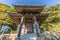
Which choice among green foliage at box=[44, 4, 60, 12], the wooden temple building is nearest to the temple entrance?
the wooden temple building

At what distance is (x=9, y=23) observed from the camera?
21.0 metres

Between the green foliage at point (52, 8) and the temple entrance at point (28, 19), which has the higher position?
the green foliage at point (52, 8)

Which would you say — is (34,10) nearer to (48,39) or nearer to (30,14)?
(30,14)

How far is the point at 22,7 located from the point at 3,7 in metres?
14.6

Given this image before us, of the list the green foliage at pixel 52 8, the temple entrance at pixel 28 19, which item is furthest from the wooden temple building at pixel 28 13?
the green foliage at pixel 52 8

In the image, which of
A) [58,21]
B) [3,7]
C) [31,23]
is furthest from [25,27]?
[3,7]

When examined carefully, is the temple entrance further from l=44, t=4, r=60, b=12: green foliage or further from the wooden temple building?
l=44, t=4, r=60, b=12: green foliage

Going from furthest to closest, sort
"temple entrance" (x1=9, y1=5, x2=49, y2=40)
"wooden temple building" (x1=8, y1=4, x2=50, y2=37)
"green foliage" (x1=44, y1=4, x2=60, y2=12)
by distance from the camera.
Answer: "green foliage" (x1=44, y1=4, x2=60, y2=12)
"wooden temple building" (x1=8, y1=4, x2=50, y2=37)
"temple entrance" (x1=9, y1=5, x2=49, y2=40)

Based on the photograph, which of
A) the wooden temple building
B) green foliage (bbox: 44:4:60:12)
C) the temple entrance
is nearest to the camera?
the temple entrance

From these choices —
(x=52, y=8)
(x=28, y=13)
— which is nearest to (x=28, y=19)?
(x=28, y=13)

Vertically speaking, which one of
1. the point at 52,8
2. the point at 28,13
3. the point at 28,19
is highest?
the point at 52,8

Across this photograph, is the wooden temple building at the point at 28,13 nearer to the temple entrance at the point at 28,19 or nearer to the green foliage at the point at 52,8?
the temple entrance at the point at 28,19

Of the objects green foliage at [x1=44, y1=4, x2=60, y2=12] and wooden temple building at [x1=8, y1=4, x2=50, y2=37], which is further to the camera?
green foliage at [x1=44, y1=4, x2=60, y2=12]

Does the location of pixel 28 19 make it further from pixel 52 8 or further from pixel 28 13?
pixel 52 8
